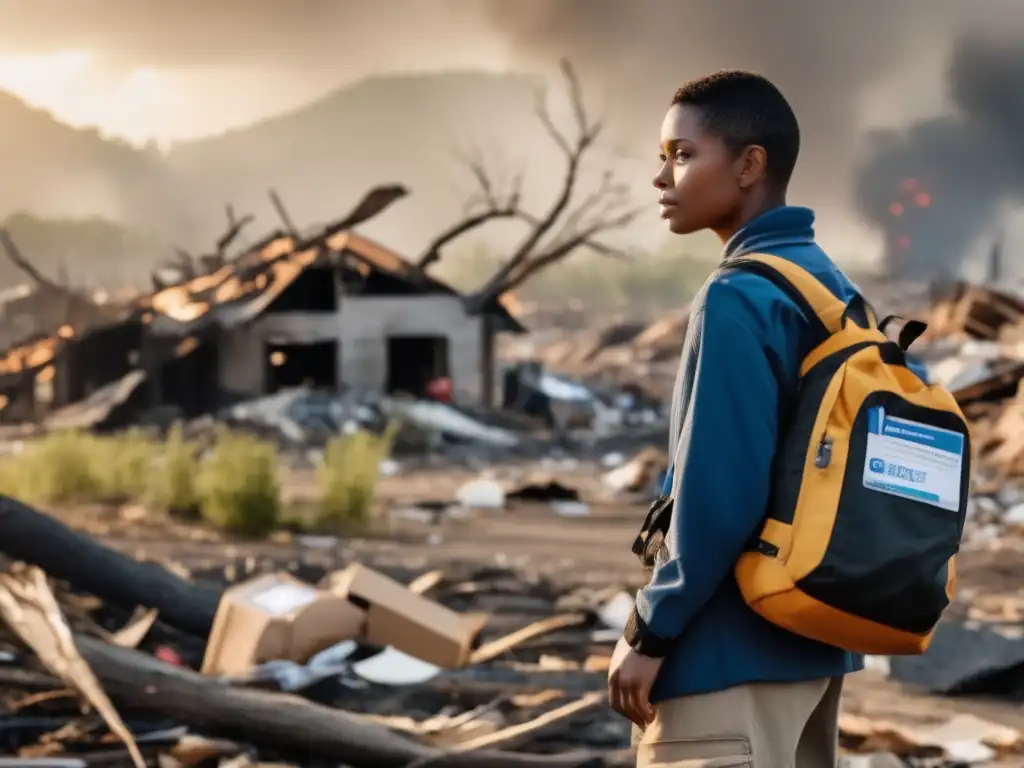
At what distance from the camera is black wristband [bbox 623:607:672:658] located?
57.8 inches

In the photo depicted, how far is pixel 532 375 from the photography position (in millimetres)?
19000

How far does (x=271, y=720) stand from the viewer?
3.42 meters

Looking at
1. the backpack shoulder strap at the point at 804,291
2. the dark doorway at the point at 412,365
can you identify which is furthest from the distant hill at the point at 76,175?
the backpack shoulder strap at the point at 804,291

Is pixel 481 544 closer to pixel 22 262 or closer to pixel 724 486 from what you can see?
pixel 724 486

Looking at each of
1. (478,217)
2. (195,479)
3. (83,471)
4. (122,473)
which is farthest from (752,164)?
(478,217)

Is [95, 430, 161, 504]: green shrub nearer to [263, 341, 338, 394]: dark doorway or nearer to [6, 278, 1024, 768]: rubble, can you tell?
[6, 278, 1024, 768]: rubble

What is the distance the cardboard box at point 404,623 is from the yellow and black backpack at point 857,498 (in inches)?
119

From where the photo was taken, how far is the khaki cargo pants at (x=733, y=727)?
4.83 feet

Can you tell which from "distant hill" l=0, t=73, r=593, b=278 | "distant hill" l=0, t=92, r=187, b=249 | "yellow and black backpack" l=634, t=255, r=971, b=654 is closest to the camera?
"yellow and black backpack" l=634, t=255, r=971, b=654

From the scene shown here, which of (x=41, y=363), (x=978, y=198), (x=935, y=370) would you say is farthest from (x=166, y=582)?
(x=978, y=198)

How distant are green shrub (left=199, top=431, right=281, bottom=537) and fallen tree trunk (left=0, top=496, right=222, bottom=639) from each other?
11.3 feet

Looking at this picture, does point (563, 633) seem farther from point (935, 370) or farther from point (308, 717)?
point (935, 370)

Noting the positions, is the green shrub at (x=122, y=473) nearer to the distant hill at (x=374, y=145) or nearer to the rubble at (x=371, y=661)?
the rubble at (x=371, y=661)

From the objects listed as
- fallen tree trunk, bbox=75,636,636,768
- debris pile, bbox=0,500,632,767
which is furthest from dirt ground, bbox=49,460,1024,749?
fallen tree trunk, bbox=75,636,636,768
